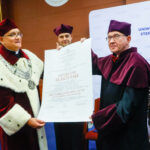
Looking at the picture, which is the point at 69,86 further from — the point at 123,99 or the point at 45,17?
the point at 45,17

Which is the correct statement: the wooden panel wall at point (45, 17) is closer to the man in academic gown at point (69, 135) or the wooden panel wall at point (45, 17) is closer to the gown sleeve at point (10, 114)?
the man in academic gown at point (69, 135)

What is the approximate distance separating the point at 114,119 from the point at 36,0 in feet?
9.85

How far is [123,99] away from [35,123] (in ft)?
2.35

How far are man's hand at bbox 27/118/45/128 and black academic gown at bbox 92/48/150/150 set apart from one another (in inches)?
17.2


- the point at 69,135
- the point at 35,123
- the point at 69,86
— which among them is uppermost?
the point at 69,86

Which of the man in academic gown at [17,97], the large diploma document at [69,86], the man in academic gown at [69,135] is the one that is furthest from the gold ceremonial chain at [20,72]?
the man in academic gown at [69,135]

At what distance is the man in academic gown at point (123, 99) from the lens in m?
1.44

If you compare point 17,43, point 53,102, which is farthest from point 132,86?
point 17,43

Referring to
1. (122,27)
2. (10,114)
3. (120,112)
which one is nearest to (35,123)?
(10,114)

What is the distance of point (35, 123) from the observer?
5.46 feet

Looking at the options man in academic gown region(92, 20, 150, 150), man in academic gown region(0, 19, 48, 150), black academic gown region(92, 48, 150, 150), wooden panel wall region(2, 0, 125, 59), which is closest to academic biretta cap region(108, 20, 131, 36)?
man in academic gown region(92, 20, 150, 150)

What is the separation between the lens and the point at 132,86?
1.43 m

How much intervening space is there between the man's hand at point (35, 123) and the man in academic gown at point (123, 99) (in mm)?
436

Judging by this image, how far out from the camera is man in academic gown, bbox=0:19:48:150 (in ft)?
5.63
